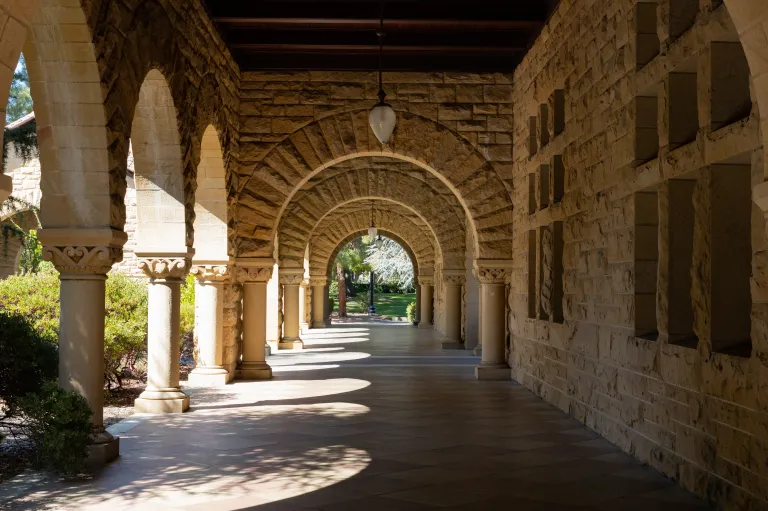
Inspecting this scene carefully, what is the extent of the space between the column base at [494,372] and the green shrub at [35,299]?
590cm

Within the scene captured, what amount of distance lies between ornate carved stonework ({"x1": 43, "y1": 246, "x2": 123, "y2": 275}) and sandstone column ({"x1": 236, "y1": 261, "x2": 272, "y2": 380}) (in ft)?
19.6

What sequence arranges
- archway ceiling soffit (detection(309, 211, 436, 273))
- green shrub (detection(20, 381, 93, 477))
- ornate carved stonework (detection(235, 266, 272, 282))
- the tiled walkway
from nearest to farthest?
the tiled walkway → green shrub (detection(20, 381, 93, 477)) → ornate carved stonework (detection(235, 266, 272, 282)) → archway ceiling soffit (detection(309, 211, 436, 273))

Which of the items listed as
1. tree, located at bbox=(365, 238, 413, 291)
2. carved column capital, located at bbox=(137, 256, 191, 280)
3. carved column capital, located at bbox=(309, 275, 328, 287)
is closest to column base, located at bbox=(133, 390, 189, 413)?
carved column capital, located at bbox=(137, 256, 191, 280)

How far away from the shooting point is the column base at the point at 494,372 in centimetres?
1240

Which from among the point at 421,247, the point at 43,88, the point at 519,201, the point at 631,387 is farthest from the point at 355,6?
the point at 421,247

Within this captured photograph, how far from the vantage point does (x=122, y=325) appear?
33.5ft

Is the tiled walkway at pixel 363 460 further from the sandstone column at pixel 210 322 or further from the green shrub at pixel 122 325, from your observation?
the green shrub at pixel 122 325

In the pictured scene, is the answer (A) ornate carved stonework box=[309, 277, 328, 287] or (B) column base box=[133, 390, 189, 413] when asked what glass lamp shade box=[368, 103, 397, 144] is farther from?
Answer: (A) ornate carved stonework box=[309, 277, 328, 287]

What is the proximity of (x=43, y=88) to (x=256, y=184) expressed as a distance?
6.12 metres

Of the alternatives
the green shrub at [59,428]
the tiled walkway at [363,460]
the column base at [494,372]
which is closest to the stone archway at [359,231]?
the column base at [494,372]

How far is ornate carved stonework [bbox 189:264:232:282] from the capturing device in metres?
11.3

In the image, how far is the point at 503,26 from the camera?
10539 millimetres

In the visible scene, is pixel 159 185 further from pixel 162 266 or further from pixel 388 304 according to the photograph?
pixel 388 304

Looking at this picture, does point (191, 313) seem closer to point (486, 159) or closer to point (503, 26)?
point (486, 159)
